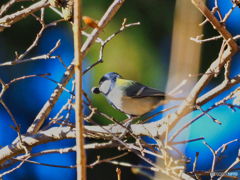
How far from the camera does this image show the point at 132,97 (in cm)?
102

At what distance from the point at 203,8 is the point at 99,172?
1.25 metres

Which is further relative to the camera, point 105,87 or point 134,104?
point 105,87

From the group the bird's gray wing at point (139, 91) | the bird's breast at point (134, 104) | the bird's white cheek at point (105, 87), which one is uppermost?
the bird's white cheek at point (105, 87)

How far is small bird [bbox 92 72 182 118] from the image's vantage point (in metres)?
0.98

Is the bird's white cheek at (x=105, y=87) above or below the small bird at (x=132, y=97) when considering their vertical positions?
above

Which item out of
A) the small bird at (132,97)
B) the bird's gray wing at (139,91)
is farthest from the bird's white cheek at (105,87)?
the bird's gray wing at (139,91)

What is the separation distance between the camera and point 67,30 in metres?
1.44

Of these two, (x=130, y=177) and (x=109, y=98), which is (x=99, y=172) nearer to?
(x=130, y=177)

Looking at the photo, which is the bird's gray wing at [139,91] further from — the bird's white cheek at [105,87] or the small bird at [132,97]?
the bird's white cheek at [105,87]

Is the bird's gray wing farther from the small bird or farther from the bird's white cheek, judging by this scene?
the bird's white cheek

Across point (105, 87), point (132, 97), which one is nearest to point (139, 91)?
point (132, 97)

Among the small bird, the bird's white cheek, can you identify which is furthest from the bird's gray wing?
the bird's white cheek

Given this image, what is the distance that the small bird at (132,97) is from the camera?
3.21 feet

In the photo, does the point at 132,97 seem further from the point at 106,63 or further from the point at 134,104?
the point at 106,63
